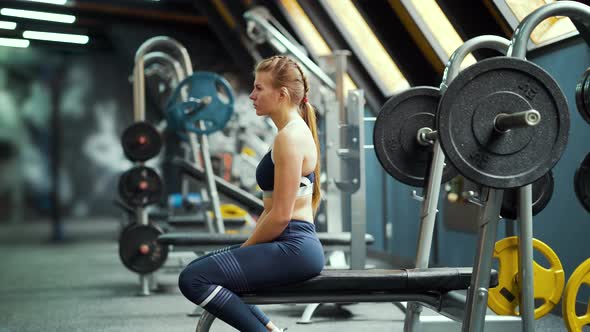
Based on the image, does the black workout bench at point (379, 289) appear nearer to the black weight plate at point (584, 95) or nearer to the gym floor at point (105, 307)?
the black weight plate at point (584, 95)

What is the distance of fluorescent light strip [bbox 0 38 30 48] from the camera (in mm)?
9602

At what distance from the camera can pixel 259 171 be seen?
2.21m

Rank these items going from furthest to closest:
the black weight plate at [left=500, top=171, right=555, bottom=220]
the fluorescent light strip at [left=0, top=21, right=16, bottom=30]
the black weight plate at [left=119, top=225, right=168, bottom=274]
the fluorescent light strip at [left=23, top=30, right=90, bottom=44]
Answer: the fluorescent light strip at [left=23, top=30, right=90, bottom=44] < the fluorescent light strip at [left=0, top=21, right=16, bottom=30] < the black weight plate at [left=119, top=225, right=168, bottom=274] < the black weight plate at [left=500, top=171, right=555, bottom=220]

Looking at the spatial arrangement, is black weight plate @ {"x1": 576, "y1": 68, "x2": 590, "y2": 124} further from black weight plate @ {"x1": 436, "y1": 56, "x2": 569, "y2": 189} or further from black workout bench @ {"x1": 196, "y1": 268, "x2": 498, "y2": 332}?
black workout bench @ {"x1": 196, "y1": 268, "x2": 498, "y2": 332}

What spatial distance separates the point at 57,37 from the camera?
9789 millimetres

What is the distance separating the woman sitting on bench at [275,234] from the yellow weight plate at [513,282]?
572 millimetres

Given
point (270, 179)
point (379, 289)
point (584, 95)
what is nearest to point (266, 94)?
point (270, 179)

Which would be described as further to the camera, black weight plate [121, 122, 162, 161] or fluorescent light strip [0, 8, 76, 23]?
fluorescent light strip [0, 8, 76, 23]

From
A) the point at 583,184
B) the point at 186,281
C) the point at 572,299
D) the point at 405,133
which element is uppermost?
the point at 405,133

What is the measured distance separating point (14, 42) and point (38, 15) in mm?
969

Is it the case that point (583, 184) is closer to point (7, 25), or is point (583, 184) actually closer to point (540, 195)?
point (540, 195)

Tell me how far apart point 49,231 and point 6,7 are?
293 cm

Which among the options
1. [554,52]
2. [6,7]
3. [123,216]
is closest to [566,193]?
[554,52]

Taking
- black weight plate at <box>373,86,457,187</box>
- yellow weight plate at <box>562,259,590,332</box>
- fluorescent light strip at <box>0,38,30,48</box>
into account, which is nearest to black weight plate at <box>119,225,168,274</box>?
black weight plate at <box>373,86,457,187</box>
